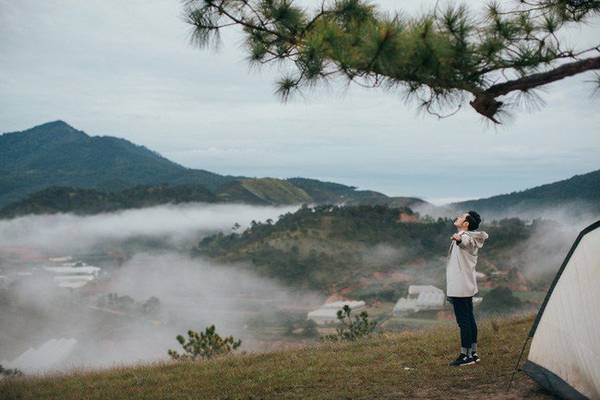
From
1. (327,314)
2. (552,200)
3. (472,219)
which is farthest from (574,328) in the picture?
(552,200)

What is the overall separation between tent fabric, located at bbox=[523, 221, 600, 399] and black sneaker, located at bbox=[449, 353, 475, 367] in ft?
3.48

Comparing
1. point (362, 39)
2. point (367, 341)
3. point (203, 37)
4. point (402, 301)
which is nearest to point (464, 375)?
point (367, 341)

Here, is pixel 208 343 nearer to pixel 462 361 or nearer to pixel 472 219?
pixel 462 361

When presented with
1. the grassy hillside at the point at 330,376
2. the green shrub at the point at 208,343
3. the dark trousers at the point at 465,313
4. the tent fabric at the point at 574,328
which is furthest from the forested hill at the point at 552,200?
the tent fabric at the point at 574,328

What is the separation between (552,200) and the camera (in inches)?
4299

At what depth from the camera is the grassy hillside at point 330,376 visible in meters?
7.34

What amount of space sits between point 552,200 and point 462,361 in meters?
110

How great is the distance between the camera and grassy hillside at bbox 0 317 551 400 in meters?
7.34

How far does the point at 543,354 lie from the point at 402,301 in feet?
218

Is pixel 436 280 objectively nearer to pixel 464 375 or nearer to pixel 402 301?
pixel 402 301

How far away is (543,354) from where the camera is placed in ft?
23.2

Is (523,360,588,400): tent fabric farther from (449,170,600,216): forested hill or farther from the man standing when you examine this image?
(449,170,600,216): forested hill

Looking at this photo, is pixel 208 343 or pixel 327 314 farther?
pixel 327 314

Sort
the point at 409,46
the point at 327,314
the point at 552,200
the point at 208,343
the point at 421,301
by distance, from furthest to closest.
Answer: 1. the point at 552,200
2. the point at 327,314
3. the point at 421,301
4. the point at 208,343
5. the point at 409,46
